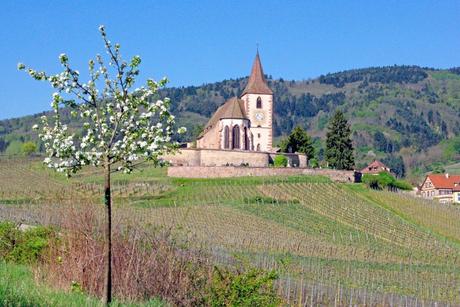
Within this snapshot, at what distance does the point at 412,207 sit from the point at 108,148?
169ft

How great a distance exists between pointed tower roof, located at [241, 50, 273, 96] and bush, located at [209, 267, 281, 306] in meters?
71.0

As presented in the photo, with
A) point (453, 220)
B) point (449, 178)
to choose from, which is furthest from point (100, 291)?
point (449, 178)

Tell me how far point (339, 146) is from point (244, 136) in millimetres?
10397

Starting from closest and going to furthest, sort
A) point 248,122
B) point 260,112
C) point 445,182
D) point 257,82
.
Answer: point 248,122, point 260,112, point 257,82, point 445,182

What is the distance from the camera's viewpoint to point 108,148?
1220 cm

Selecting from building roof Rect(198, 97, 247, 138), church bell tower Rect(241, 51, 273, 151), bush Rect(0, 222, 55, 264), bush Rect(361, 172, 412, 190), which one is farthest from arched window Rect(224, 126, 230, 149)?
bush Rect(0, 222, 55, 264)

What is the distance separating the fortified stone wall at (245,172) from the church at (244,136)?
2961 millimetres

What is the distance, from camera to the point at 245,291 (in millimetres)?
14383

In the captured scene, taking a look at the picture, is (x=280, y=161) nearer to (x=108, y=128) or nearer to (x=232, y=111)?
(x=232, y=111)

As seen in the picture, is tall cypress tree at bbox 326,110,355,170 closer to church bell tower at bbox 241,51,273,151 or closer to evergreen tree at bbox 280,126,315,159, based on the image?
evergreen tree at bbox 280,126,315,159

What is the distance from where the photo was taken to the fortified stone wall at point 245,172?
71875 mm

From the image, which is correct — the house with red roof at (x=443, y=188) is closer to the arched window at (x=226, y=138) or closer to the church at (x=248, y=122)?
the church at (x=248, y=122)

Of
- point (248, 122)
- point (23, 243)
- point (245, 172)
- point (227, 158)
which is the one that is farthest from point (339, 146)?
point (23, 243)

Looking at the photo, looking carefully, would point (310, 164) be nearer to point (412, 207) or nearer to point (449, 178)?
point (412, 207)
